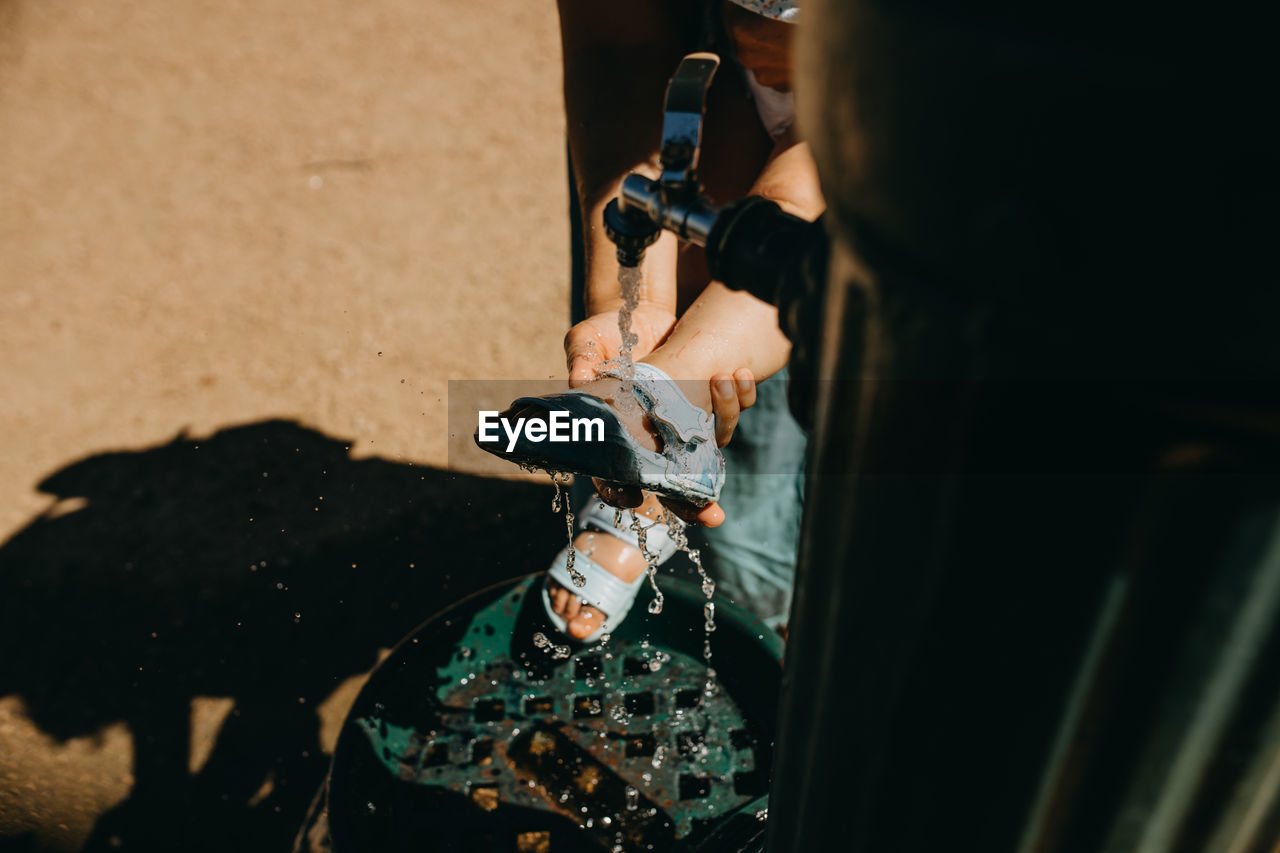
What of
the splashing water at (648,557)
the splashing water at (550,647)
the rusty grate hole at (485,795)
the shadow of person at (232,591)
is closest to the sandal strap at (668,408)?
the splashing water at (648,557)

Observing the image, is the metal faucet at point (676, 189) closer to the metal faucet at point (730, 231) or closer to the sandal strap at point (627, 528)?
the metal faucet at point (730, 231)

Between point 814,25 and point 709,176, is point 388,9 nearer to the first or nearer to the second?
point 709,176

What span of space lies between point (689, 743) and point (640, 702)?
0.42 feet

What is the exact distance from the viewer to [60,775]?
1.71m

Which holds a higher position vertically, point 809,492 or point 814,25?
point 814,25

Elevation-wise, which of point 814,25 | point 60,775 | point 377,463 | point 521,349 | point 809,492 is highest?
point 814,25

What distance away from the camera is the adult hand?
4.26 ft

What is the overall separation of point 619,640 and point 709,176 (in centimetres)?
95

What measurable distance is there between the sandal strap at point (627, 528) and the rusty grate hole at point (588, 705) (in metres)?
0.31

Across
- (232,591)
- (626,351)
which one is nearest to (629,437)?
(626,351)

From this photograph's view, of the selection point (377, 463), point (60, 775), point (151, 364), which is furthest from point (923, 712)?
point (151, 364)

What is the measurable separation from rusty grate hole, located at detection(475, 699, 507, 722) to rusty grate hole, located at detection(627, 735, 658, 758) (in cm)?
23

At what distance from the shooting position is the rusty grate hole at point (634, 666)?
1.55 metres

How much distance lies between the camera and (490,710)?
4.84 feet
